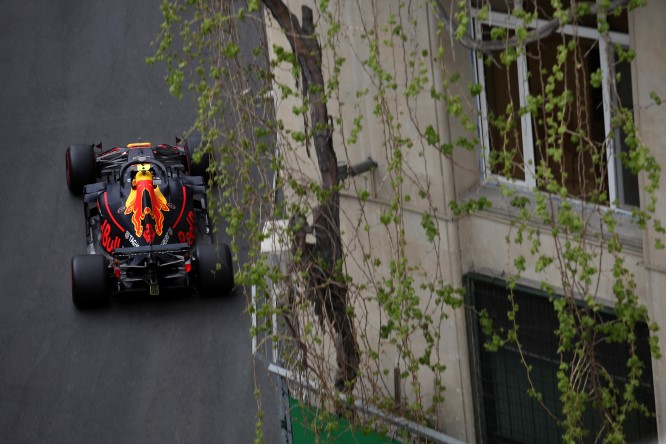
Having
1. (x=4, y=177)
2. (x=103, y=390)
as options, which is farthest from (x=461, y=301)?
(x=4, y=177)

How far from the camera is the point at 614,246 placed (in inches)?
398

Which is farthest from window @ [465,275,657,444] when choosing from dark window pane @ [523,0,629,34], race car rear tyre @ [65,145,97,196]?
race car rear tyre @ [65,145,97,196]

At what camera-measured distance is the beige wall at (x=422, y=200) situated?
37.8 feet

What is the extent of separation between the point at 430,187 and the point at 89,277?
805 cm

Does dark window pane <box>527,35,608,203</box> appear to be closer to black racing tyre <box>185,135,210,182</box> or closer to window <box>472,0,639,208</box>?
window <box>472,0,639,208</box>

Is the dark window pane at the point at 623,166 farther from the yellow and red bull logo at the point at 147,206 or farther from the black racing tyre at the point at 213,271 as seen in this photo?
the yellow and red bull logo at the point at 147,206

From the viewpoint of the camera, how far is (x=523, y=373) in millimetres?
12430

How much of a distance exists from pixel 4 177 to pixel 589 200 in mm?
14150

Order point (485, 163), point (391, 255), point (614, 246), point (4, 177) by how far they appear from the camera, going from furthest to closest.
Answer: point (4, 177), point (391, 255), point (485, 163), point (614, 246)

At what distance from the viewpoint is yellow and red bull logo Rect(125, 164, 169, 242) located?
19484 millimetres

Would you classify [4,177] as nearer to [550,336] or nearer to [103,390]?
[103,390]

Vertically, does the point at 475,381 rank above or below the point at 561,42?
below

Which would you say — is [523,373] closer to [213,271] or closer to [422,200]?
[422,200]

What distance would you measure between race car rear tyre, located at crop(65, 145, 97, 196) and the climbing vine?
28.3 ft
